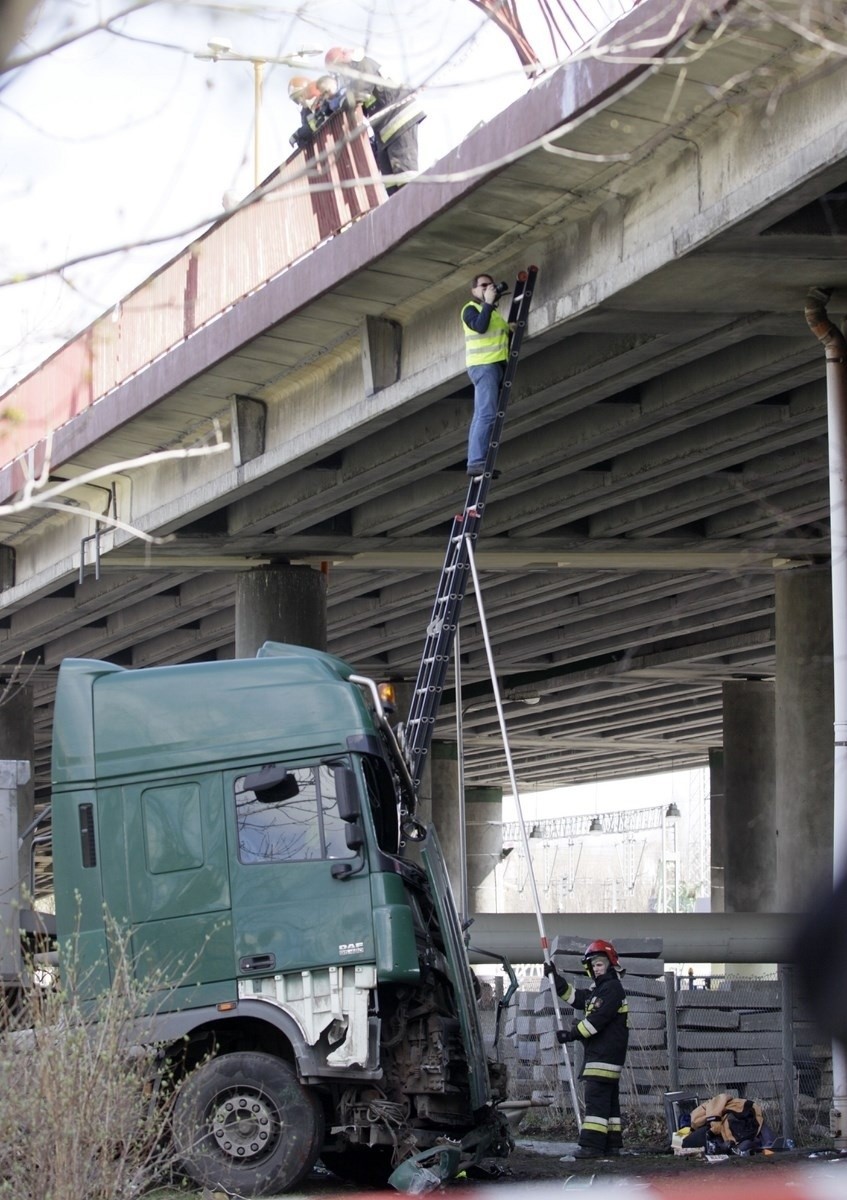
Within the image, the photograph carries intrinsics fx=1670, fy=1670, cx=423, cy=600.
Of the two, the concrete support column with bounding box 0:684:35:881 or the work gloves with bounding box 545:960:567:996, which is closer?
the work gloves with bounding box 545:960:567:996

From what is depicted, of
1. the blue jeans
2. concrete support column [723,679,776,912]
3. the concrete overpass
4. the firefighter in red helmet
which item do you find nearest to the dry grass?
the concrete overpass

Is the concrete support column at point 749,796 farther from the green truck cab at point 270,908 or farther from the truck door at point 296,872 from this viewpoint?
the truck door at point 296,872

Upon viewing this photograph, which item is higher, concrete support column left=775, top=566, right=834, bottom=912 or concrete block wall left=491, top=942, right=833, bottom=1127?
concrete support column left=775, top=566, right=834, bottom=912

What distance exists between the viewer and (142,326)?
1814cm

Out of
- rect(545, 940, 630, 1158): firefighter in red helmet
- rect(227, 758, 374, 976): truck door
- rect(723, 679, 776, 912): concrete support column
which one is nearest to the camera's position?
rect(227, 758, 374, 976): truck door

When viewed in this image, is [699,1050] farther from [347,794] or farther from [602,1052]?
[347,794]

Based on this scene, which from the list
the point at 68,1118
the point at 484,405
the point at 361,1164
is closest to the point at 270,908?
the point at 361,1164

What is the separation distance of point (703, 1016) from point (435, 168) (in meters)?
8.15

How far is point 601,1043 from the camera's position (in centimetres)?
1256

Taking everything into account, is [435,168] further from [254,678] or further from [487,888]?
[487,888]

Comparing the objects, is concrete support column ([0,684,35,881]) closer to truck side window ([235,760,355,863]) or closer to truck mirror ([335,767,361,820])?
truck side window ([235,760,355,863])

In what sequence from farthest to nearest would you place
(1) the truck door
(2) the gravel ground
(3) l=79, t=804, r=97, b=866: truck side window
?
1. (3) l=79, t=804, r=97, b=866: truck side window
2. (2) the gravel ground
3. (1) the truck door

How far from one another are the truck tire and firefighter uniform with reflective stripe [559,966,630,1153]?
2.72m

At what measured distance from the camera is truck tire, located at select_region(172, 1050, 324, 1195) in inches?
407
